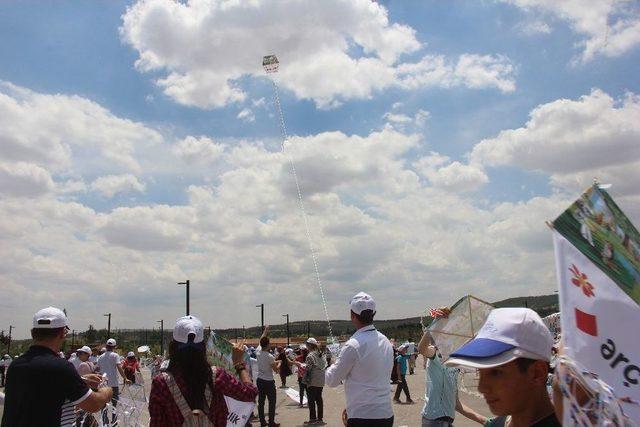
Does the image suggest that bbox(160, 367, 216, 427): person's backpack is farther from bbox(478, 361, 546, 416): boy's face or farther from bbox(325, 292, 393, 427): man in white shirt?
bbox(478, 361, 546, 416): boy's face

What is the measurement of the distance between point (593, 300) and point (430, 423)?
13.1ft

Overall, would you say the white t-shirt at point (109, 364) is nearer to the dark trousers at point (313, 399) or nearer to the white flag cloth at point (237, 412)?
the dark trousers at point (313, 399)

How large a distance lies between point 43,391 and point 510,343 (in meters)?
2.93

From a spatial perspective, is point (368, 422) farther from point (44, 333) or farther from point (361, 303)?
point (44, 333)

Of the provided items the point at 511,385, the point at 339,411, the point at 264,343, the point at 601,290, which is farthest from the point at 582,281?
the point at 339,411

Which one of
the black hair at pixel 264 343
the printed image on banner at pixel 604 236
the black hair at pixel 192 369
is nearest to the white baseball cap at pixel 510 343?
the printed image on banner at pixel 604 236

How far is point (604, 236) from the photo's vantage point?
1.79 m

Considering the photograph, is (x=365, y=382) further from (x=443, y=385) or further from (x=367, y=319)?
(x=443, y=385)

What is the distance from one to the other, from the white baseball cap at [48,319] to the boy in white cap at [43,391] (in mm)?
36

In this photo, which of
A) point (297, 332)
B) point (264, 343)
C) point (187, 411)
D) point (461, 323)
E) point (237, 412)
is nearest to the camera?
point (187, 411)

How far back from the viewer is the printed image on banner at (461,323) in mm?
4531

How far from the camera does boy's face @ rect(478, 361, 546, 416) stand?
1.91 meters

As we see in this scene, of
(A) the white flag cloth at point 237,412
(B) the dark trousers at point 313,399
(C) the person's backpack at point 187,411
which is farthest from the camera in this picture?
(B) the dark trousers at point 313,399

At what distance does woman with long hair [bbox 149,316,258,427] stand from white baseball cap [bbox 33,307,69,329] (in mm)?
825
